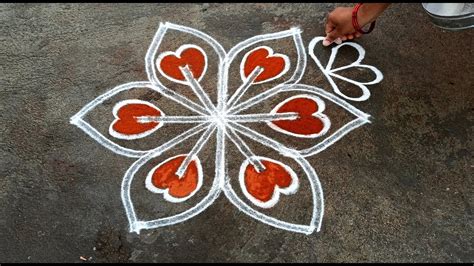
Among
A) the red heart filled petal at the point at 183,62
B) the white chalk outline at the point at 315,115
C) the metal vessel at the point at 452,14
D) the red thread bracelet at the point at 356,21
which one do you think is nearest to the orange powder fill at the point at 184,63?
the red heart filled petal at the point at 183,62

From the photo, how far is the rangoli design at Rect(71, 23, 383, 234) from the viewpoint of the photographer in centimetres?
246

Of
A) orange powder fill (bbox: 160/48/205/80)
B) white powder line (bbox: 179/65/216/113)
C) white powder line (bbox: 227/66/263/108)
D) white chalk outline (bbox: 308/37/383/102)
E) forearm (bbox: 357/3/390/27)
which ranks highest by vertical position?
orange powder fill (bbox: 160/48/205/80)

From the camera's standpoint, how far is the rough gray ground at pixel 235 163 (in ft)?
7.54

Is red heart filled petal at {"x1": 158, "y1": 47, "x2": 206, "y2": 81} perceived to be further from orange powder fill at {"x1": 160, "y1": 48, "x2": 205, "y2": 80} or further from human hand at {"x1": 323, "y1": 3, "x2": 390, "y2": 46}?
human hand at {"x1": 323, "y1": 3, "x2": 390, "y2": 46}

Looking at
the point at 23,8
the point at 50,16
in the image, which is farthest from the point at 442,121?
the point at 23,8

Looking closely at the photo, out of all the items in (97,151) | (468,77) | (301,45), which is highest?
(97,151)

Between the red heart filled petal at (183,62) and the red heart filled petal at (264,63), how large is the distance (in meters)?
0.29

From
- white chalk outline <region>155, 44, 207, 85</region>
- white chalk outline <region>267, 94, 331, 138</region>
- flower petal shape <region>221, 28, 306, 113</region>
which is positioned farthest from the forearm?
white chalk outline <region>155, 44, 207, 85</region>

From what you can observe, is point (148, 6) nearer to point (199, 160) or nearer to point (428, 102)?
point (199, 160)

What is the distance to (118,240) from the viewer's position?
2316mm

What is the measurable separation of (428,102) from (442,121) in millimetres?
144

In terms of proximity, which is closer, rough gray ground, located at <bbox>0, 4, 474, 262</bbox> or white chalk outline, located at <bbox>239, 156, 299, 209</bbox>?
rough gray ground, located at <bbox>0, 4, 474, 262</bbox>

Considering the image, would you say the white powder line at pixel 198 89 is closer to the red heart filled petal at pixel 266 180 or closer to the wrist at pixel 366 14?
the red heart filled petal at pixel 266 180

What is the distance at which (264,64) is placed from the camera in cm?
299
